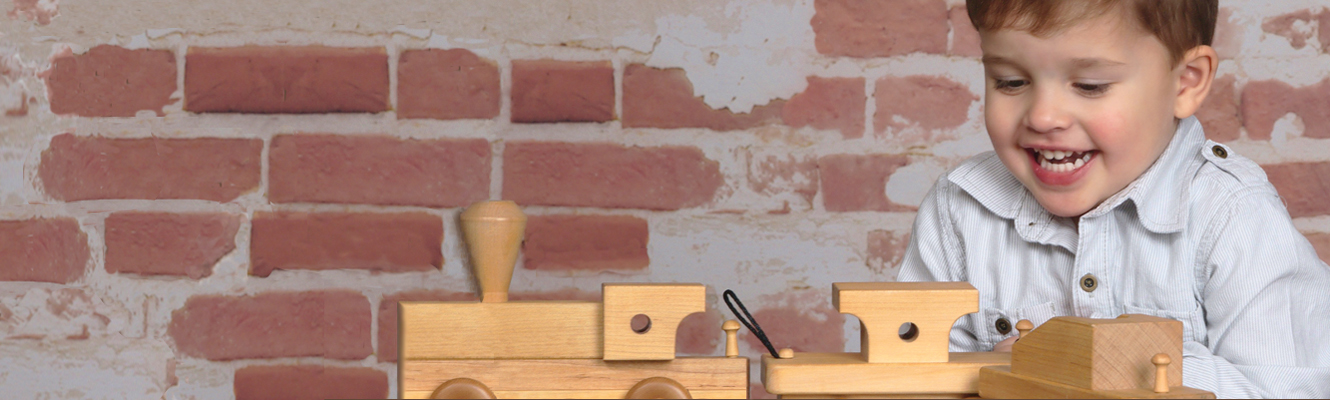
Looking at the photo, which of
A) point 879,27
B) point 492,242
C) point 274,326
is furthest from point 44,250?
point 879,27

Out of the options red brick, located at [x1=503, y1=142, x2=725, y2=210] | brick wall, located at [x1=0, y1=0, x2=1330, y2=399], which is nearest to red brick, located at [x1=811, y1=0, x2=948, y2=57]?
brick wall, located at [x1=0, y1=0, x2=1330, y2=399]

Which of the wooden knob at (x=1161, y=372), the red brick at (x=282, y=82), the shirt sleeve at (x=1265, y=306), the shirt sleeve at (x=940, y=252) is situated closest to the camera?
the wooden knob at (x=1161, y=372)

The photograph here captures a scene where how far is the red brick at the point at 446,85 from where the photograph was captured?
0.86m

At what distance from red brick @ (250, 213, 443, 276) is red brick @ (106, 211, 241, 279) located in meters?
0.03

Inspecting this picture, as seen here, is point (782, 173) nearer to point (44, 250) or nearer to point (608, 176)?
point (608, 176)

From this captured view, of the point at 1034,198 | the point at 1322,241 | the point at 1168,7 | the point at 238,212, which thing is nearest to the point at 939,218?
the point at 1034,198

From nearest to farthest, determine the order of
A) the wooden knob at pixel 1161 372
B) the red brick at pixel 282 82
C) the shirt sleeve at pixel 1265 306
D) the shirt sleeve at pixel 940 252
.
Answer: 1. the wooden knob at pixel 1161 372
2. the shirt sleeve at pixel 1265 306
3. the shirt sleeve at pixel 940 252
4. the red brick at pixel 282 82

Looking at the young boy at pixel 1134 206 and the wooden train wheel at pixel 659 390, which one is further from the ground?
the young boy at pixel 1134 206

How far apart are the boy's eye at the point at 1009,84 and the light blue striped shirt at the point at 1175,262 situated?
9 centimetres

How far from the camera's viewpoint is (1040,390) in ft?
1.43

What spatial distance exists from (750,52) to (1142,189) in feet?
1.06

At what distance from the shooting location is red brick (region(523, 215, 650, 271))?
87 cm

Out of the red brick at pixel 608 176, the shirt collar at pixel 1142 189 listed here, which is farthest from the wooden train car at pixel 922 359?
the red brick at pixel 608 176

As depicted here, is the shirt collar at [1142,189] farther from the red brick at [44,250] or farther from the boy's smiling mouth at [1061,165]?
Answer: the red brick at [44,250]
